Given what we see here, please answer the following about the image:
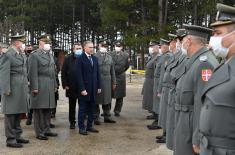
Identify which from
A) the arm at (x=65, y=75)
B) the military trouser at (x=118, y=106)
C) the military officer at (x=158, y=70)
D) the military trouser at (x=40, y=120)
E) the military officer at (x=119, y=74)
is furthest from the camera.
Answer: the military trouser at (x=118, y=106)

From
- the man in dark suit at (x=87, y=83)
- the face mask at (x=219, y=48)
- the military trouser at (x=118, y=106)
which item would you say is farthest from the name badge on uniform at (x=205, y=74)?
the military trouser at (x=118, y=106)

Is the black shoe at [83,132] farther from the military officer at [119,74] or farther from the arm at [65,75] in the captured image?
the military officer at [119,74]

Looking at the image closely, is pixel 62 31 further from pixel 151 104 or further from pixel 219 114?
pixel 219 114

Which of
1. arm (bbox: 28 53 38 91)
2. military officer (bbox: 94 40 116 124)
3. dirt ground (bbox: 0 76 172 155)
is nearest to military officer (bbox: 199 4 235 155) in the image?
dirt ground (bbox: 0 76 172 155)

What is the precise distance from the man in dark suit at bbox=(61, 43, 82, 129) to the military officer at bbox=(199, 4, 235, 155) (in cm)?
629

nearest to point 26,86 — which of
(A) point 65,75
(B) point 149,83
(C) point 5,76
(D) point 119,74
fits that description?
(C) point 5,76

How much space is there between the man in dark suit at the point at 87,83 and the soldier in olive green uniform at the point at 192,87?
15.0ft

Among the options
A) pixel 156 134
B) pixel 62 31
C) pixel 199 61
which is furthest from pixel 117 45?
pixel 62 31

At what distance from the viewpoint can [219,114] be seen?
357 centimetres

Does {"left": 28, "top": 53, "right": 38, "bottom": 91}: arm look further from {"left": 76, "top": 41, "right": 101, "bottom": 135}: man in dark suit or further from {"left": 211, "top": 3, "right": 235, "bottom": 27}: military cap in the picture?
{"left": 211, "top": 3, "right": 235, "bottom": 27}: military cap

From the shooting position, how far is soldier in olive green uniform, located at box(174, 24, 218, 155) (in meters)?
4.73

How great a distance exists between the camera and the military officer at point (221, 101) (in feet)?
11.6

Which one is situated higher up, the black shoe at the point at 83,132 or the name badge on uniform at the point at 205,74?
the name badge on uniform at the point at 205,74

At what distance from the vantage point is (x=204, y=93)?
3834 mm
